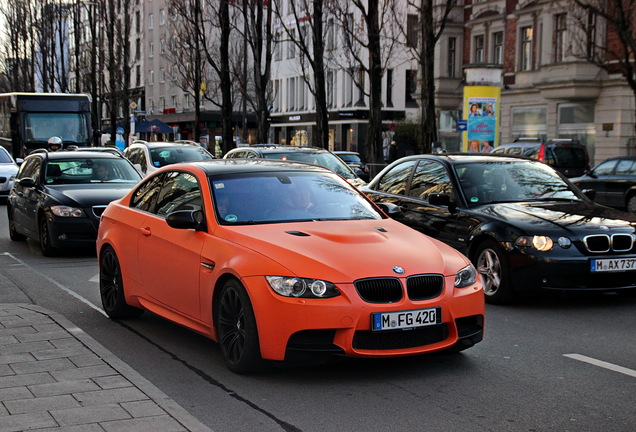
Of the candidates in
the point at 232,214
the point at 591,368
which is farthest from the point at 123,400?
the point at 591,368

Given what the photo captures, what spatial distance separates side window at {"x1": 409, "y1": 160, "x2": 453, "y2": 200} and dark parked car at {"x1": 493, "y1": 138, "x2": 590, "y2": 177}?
50.3 ft

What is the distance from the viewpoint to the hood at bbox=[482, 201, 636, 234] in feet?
28.8

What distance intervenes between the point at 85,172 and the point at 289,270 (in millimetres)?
9545

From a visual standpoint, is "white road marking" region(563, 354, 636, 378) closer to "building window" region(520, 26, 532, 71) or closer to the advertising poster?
the advertising poster

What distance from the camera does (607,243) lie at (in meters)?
8.65

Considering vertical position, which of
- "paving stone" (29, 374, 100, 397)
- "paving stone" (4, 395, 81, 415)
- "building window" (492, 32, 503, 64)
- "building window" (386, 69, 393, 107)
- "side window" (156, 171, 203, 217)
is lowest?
"paving stone" (29, 374, 100, 397)

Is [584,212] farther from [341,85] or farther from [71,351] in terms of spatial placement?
[341,85]

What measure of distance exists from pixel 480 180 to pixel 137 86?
86708 mm

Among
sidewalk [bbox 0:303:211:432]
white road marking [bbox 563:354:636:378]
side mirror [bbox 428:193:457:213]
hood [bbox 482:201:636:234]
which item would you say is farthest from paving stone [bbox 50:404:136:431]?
side mirror [bbox 428:193:457:213]

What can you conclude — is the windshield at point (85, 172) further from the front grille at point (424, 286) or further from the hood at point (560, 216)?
the front grille at point (424, 286)

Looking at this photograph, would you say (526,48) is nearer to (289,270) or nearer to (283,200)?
(283,200)

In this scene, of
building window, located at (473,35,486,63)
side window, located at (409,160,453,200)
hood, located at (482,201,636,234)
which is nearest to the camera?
hood, located at (482,201,636,234)

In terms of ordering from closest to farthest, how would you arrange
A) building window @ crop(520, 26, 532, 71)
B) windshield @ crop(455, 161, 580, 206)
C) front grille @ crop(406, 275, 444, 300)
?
front grille @ crop(406, 275, 444, 300) < windshield @ crop(455, 161, 580, 206) < building window @ crop(520, 26, 532, 71)

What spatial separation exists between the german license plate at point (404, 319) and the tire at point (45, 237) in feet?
27.8
